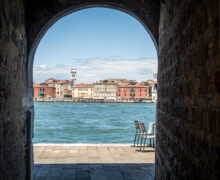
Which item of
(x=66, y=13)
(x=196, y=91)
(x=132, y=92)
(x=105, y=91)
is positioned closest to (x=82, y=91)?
(x=105, y=91)

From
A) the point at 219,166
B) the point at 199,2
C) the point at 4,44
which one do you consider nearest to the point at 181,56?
the point at 199,2

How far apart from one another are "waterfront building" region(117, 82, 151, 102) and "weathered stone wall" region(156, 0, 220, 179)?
73401mm

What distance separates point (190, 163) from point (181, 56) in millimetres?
732

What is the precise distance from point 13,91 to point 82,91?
77.6 metres

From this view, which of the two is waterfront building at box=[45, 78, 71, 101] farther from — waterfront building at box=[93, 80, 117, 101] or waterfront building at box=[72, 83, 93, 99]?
waterfront building at box=[93, 80, 117, 101]

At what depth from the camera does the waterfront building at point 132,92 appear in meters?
75.5

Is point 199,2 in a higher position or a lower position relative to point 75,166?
higher

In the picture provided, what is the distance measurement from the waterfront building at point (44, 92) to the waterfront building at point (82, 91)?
6947 mm

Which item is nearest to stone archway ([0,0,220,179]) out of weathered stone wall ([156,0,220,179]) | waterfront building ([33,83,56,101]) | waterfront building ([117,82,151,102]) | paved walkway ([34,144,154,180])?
weathered stone wall ([156,0,220,179])

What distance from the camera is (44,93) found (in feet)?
265

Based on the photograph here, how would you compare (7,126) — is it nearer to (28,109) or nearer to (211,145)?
(28,109)

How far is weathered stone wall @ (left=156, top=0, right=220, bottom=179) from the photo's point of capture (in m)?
1.11

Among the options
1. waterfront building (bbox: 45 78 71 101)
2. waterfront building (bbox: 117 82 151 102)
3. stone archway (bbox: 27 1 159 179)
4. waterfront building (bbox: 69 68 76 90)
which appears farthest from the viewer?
waterfront building (bbox: 69 68 76 90)

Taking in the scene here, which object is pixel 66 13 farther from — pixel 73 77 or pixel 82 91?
pixel 73 77
